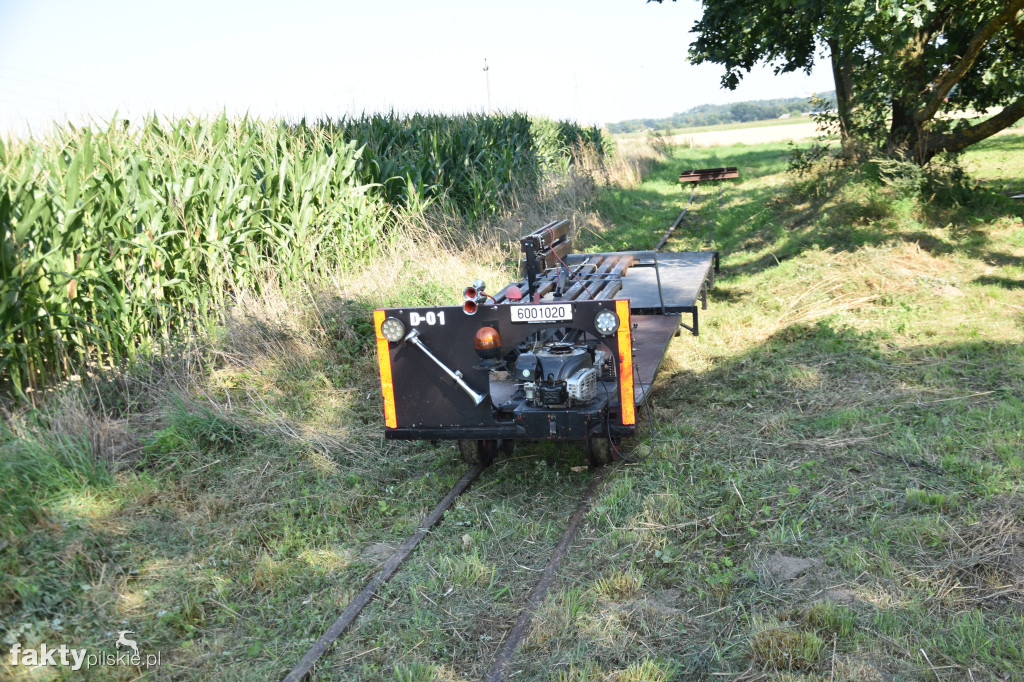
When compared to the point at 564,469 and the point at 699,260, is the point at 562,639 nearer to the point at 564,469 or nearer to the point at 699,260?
the point at 564,469

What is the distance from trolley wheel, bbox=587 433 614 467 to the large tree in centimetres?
769

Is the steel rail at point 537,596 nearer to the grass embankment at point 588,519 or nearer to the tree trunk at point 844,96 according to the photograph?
the grass embankment at point 588,519

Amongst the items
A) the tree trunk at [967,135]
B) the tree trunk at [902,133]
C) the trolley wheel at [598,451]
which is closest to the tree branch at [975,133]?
the tree trunk at [967,135]

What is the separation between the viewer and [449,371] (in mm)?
5629

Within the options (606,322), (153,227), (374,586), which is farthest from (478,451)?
(153,227)

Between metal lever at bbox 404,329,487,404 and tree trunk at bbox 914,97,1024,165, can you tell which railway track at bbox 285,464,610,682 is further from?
tree trunk at bbox 914,97,1024,165

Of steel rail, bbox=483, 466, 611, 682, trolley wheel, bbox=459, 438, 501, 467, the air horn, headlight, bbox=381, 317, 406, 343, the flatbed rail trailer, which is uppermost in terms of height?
the air horn

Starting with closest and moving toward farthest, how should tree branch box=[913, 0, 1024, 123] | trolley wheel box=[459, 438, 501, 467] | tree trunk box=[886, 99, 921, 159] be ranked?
trolley wheel box=[459, 438, 501, 467]
tree branch box=[913, 0, 1024, 123]
tree trunk box=[886, 99, 921, 159]

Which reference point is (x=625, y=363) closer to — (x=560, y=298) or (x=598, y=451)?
(x=598, y=451)

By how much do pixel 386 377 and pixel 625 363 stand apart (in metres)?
1.77

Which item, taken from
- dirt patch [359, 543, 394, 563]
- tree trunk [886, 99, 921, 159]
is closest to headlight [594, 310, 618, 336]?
dirt patch [359, 543, 394, 563]

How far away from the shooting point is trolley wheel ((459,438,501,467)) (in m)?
6.22

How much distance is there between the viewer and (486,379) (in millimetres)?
5715

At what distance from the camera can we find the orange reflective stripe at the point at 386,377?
575cm
